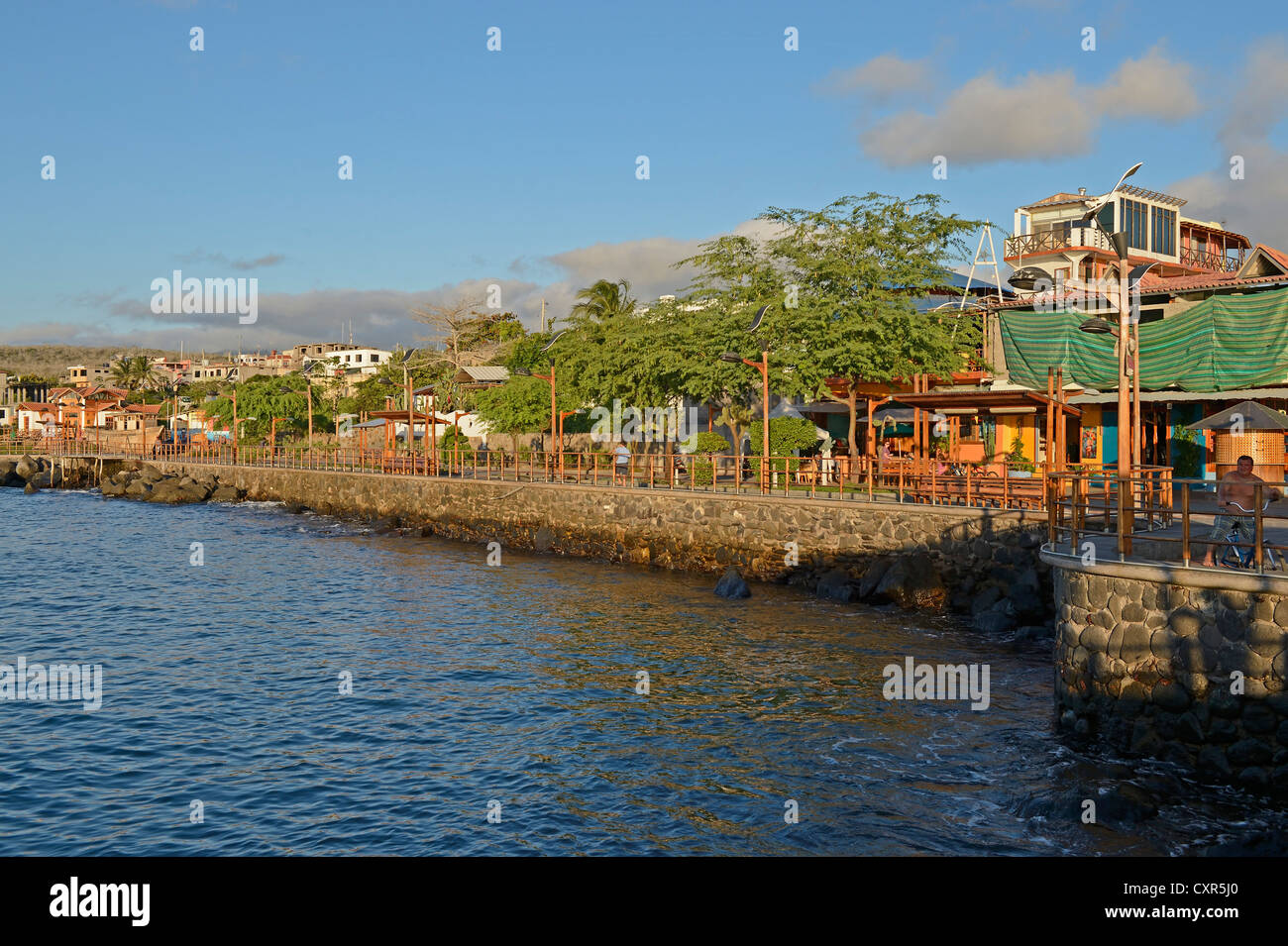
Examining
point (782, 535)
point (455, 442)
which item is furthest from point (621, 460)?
point (455, 442)

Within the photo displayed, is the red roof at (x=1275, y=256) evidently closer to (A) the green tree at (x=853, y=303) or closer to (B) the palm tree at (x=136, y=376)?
(A) the green tree at (x=853, y=303)

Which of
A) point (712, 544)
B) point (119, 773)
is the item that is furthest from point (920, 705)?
point (712, 544)

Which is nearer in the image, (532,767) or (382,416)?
(532,767)

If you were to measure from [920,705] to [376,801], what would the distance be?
8.39 m

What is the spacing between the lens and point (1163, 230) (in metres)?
51.4

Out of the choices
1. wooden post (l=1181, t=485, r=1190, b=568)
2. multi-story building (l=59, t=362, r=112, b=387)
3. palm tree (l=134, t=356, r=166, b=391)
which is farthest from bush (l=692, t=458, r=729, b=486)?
multi-story building (l=59, t=362, r=112, b=387)

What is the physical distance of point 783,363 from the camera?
34.3 metres

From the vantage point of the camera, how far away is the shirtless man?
13359mm

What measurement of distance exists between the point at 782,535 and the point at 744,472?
38.4 ft

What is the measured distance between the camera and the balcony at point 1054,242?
48969 mm

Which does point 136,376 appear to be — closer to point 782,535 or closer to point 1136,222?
point 1136,222
